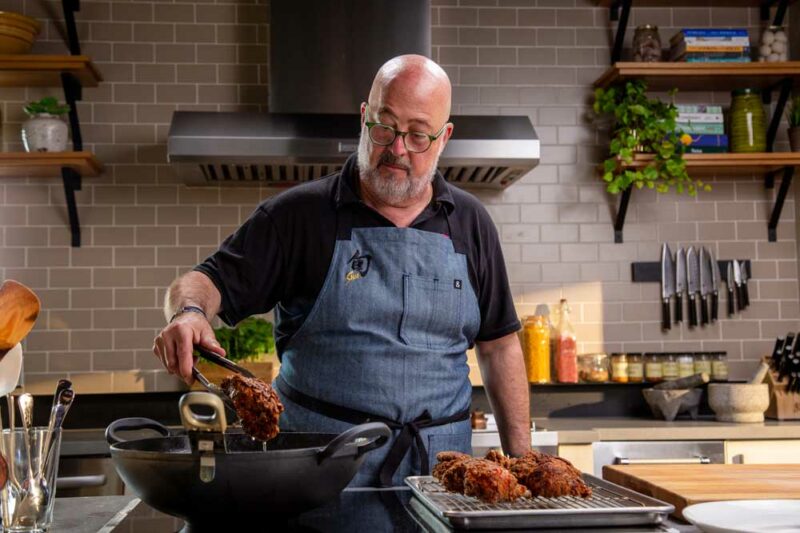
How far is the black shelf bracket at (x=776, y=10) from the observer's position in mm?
4312

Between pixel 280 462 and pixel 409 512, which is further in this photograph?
pixel 409 512

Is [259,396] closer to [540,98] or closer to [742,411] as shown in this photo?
[742,411]

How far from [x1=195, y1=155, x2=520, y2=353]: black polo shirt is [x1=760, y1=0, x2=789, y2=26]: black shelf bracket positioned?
8.58 ft

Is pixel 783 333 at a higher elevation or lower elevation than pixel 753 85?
lower

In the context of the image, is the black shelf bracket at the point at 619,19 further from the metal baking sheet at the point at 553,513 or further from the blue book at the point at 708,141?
the metal baking sheet at the point at 553,513

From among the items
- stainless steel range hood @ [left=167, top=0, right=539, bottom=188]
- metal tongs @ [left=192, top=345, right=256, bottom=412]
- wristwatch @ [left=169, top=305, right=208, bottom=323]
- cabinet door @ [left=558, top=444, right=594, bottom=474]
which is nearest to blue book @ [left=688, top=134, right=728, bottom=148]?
stainless steel range hood @ [left=167, top=0, right=539, bottom=188]

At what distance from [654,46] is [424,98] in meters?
2.28

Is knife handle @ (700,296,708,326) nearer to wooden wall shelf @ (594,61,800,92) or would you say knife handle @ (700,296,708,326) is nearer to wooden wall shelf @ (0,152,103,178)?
wooden wall shelf @ (594,61,800,92)

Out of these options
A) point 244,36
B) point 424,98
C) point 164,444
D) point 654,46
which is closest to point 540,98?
point 654,46

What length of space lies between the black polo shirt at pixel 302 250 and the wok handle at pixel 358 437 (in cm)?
91

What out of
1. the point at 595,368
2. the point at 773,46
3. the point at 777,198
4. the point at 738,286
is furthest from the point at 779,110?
the point at 595,368

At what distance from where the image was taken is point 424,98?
2.24m

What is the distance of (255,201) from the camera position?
13.9 ft

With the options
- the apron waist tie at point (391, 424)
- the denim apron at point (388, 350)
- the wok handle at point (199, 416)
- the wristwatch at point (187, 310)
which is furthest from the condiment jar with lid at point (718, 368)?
the wok handle at point (199, 416)
